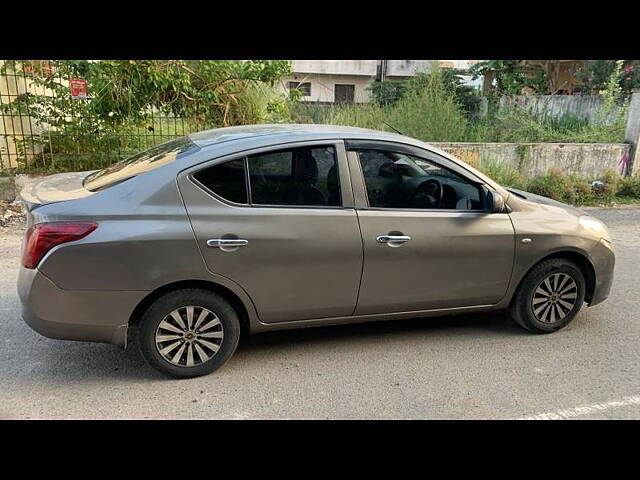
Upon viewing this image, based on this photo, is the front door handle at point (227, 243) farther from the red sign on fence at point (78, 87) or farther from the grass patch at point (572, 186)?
the grass patch at point (572, 186)

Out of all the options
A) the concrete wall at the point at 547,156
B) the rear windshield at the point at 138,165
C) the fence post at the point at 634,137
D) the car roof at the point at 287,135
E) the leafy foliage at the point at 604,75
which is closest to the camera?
the rear windshield at the point at 138,165

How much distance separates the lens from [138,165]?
138 inches

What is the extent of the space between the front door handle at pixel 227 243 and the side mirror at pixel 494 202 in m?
1.86

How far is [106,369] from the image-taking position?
3.42 metres

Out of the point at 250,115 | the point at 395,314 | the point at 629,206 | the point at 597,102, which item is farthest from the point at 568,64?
the point at 395,314

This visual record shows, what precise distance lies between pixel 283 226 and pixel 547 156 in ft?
27.1

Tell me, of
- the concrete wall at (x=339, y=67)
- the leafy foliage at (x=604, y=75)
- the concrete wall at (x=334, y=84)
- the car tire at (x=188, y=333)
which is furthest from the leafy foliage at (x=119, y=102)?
the concrete wall at (x=334, y=84)

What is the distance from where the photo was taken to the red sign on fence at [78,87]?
7.97m

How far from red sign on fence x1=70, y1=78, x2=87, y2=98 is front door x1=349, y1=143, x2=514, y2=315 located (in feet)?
20.9

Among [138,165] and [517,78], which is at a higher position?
[517,78]

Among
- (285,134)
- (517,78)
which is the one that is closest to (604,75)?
(517,78)

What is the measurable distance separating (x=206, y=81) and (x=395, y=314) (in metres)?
6.42

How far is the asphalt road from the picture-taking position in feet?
9.90

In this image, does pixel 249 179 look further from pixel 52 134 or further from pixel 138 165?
pixel 52 134
